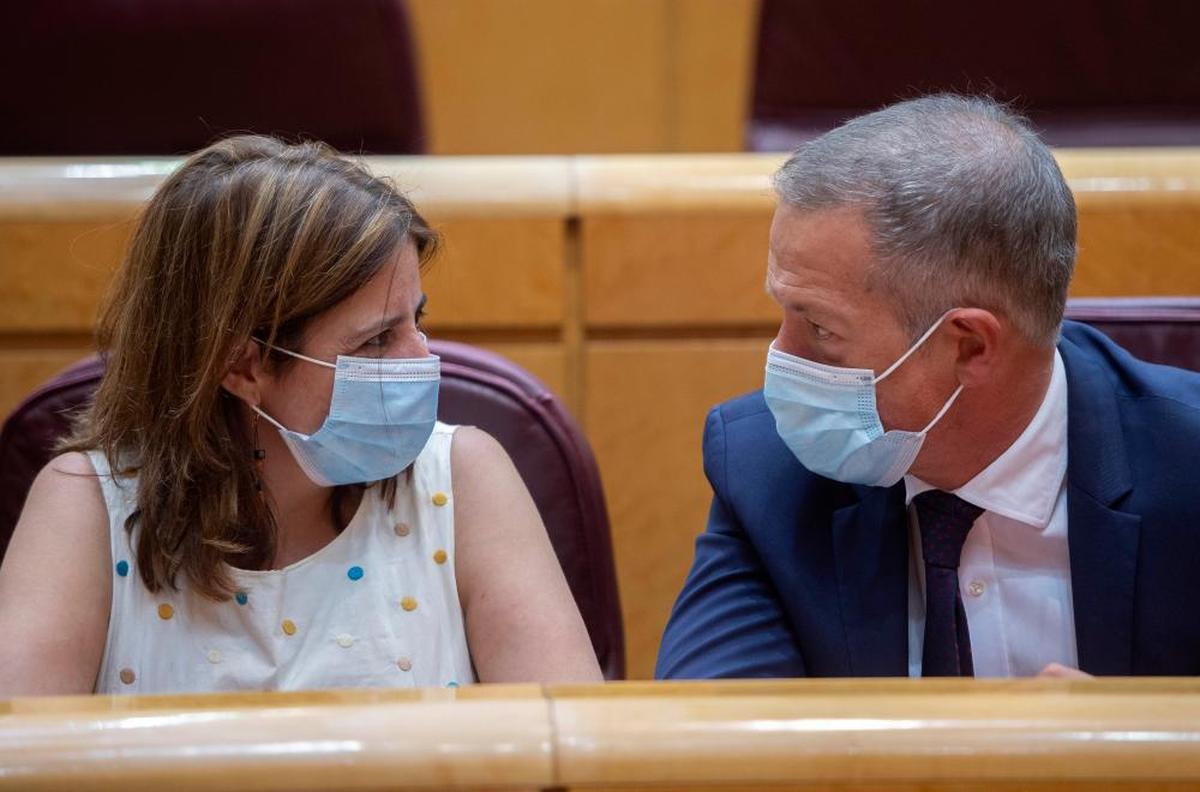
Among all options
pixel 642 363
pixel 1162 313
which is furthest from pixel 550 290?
pixel 1162 313

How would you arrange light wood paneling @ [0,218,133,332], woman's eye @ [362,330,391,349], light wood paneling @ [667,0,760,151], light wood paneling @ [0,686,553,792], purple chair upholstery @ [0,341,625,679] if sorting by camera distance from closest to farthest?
light wood paneling @ [0,686,553,792], woman's eye @ [362,330,391,349], purple chair upholstery @ [0,341,625,679], light wood paneling @ [0,218,133,332], light wood paneling @ [667,0,760,151]

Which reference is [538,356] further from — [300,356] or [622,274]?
[300,356]

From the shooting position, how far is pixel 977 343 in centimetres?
131

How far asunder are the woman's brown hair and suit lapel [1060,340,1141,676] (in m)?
0.62

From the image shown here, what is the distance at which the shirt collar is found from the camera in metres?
1.34

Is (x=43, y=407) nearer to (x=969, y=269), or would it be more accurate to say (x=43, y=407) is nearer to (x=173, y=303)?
(x=173, y=303)

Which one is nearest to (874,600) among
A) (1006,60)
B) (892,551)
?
(892,551)

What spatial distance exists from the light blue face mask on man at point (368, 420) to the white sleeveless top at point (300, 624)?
0.24ft

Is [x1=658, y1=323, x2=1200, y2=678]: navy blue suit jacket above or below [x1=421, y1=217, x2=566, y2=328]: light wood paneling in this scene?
below

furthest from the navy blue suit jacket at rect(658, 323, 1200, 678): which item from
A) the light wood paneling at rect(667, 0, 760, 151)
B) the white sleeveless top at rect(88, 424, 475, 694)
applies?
the light wood paneling at rect(667, 0, 760, 151)

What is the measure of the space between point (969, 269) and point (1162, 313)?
1.30ft

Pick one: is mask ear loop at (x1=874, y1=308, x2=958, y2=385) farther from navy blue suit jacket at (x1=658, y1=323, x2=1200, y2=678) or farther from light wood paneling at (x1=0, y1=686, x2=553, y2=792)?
light wood paneling at (x1=0, y1=686, x2=553, y2=792)

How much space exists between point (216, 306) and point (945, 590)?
67 cm

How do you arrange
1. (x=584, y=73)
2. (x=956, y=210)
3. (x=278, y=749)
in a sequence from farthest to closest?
(x=584, y=73)
(x=956, y=210)
(x=278, y=749)
